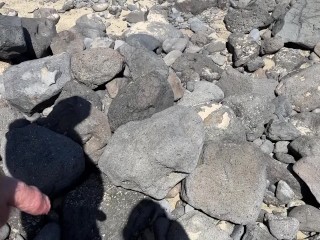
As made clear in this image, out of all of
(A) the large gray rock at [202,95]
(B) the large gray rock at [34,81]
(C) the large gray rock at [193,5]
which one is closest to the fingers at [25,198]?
(B) the large gray rock at [34,81]

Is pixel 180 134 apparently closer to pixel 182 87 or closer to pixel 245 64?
pixel 182 87

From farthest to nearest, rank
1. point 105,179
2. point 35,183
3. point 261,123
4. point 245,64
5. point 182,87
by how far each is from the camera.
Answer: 1. point 245,64
2. point 182,87
3. point 261,123
4. point 105,179
5. point 35,183

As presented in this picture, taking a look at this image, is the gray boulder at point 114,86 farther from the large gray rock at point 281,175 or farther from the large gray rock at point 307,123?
the large gray rock at point 307,123

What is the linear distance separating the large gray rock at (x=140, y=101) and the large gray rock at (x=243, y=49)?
110cm

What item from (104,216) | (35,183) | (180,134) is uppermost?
(180,134)

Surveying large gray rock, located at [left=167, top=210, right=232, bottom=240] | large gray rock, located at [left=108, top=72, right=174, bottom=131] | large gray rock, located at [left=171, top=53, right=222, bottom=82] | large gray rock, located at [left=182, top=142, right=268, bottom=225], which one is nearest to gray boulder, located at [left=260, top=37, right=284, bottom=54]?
large gray rock, located at [left=171, top=53, right=222, bottom=82]

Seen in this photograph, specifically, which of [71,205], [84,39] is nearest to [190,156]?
[71,205]

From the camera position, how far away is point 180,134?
127 inches

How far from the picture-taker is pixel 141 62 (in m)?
4.02

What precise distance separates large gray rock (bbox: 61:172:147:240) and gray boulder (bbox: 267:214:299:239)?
0.99m

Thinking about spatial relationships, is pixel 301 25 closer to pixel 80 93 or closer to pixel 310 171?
pixel 310 171

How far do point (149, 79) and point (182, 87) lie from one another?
52cm

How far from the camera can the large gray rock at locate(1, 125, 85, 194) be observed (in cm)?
310

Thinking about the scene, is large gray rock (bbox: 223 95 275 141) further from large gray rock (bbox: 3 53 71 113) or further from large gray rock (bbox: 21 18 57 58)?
large gray rock (bbox: 21 18 57 58)
